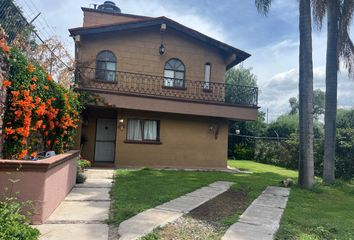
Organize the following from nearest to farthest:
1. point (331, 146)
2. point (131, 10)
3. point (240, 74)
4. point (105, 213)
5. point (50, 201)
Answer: point (50, 201)
point (105, 213)
point (331, 146)
point (131, 10)
point (240, 74)

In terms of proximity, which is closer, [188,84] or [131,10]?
[188,84]

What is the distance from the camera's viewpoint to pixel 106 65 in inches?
569

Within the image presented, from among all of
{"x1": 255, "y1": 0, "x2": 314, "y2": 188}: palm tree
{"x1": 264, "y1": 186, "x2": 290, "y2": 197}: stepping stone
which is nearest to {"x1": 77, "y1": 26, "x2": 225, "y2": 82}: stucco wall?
{"x1": 255, "y1": 0, "x2": 314, "y2": 188}: palm tree

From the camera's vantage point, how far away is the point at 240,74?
32062 millimetres

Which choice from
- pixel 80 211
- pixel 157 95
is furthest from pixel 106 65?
pixel 80 211

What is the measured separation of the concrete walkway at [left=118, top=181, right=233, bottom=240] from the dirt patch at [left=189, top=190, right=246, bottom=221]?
0.16 meters

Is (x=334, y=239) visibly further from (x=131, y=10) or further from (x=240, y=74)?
(x=240, y=74)

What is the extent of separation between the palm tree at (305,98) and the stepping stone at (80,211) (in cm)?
617

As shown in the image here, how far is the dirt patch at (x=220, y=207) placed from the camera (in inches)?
219

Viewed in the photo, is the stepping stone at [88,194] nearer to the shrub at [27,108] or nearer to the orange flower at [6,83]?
the shrub at [27,108]

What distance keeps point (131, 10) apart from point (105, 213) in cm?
1486

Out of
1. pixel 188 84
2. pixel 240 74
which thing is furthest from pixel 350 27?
pixel 240 74

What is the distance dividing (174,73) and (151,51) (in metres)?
1.51

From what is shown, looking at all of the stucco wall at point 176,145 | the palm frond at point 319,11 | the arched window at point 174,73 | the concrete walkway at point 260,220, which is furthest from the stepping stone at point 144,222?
the arched window at point 174,73
